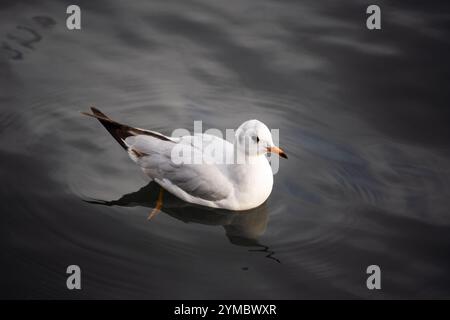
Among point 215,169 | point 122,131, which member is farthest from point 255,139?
point 122,131

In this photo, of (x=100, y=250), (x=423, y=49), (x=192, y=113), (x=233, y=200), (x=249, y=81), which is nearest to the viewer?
(x=100, y=250)

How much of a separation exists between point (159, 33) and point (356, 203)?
361cm

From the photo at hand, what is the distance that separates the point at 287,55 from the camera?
27.6 feet

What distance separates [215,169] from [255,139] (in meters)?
0.47

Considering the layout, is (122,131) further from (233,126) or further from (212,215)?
(233,126)

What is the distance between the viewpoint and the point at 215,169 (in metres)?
6.18

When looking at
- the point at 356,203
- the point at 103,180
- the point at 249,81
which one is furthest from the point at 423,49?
the point at 103,180

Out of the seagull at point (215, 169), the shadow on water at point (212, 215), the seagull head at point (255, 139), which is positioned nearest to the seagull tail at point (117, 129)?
the seagull at point (215, 169)

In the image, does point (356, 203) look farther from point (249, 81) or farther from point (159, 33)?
point (159, 33)

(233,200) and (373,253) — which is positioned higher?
(233,200)

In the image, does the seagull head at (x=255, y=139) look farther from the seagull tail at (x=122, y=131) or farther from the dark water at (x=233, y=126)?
the seagull tail at (x=122, y=131)

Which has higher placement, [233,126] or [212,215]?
[233,126]

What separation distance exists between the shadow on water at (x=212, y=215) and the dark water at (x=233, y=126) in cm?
2

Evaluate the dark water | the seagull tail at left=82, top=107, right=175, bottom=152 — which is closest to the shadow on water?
the dark water
